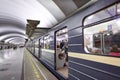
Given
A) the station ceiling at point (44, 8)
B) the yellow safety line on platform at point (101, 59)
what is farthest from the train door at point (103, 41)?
the station ceiling at point (44, 8)

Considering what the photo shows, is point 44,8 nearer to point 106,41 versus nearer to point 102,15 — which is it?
point 102,15

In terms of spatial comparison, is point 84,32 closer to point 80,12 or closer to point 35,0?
point 80,12

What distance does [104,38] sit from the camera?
3.06m

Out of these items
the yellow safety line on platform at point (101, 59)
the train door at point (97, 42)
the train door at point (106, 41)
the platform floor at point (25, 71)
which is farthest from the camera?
the platform floor at point (25, 71)

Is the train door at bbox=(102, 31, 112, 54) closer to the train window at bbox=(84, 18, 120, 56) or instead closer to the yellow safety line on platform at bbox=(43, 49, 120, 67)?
the train window at bbox=(84, 18, 120, 56)

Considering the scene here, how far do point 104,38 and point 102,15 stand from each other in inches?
18.4

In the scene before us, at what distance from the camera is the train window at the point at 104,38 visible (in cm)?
269

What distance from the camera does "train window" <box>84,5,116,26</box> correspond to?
8.93ft

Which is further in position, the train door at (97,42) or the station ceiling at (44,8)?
the station ceiling at (44,8)

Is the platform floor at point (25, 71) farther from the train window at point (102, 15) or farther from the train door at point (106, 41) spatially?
the train door at point (106, 41)

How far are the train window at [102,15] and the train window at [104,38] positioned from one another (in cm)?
13

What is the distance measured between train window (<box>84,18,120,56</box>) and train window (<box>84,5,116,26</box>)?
126 millimetres

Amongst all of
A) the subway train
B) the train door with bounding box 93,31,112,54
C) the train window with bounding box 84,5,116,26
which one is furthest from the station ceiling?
the train door with bounding box 93,31,112,54

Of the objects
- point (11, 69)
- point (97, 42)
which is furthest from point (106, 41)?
point (11, 69)
